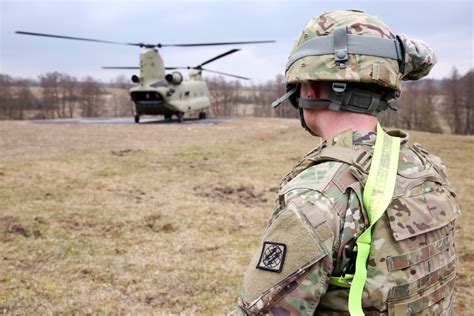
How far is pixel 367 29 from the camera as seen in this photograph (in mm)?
1739

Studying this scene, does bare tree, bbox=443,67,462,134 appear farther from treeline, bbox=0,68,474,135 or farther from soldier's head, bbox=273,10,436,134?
soldier's head, bbox=273,10,436,134

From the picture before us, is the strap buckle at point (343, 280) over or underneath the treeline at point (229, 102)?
underneath

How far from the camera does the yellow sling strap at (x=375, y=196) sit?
1450mm

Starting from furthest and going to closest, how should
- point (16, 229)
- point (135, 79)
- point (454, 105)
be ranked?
point (454, 105), point (135, 79), point (16, 229)

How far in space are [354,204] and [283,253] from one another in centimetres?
31

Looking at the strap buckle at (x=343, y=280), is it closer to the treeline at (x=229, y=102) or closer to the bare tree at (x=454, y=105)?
the treeline at (x=229, y=102)

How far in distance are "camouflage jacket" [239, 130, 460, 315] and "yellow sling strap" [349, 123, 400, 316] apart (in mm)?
26

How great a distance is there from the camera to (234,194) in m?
9.64

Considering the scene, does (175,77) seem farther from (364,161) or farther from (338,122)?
(364,161)

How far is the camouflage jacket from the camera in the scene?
1.41 metres

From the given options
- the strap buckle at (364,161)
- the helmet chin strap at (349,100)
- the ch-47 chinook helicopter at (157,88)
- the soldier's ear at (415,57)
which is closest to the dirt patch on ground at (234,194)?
the soldier's ear at (415,57)

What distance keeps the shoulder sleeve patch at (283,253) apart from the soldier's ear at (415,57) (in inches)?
33.6

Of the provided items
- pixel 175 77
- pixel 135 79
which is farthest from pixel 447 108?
pixel 135 79

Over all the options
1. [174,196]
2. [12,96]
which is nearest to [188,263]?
[174,196]
